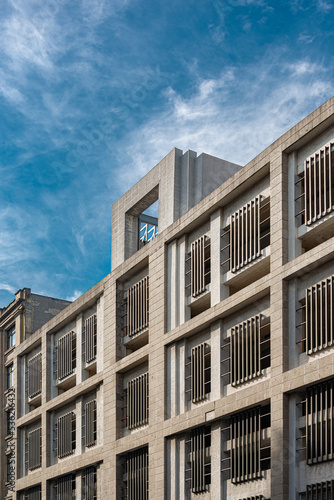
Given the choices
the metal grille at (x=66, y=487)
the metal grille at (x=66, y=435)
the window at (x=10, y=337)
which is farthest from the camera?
the window at (x=10, y=337)

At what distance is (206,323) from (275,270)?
5.42 meters

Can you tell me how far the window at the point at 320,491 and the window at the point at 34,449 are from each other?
26.4 metres

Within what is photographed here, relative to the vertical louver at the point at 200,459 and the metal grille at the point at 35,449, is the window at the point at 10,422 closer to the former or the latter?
the metal grille at the point at 35,449

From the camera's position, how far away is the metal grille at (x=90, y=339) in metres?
48.2

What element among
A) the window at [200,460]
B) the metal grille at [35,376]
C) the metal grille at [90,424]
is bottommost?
the window at [200,460]

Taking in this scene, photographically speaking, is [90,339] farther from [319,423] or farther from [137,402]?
[319,423]

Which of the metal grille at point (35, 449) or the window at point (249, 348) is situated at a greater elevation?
the window at point (249, 348)

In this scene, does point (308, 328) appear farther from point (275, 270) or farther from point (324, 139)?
point (324, 139)

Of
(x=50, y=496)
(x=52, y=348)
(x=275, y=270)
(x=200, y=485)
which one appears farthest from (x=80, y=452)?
(x=275, y=270)

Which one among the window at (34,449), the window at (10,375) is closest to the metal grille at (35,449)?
the window at (34,449)

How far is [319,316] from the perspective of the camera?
31406 mm

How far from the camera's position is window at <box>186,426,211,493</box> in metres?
36.2

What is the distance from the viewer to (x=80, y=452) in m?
47.5

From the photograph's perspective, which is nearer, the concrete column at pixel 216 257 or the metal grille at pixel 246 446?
the metal grille at pixel 246 446
